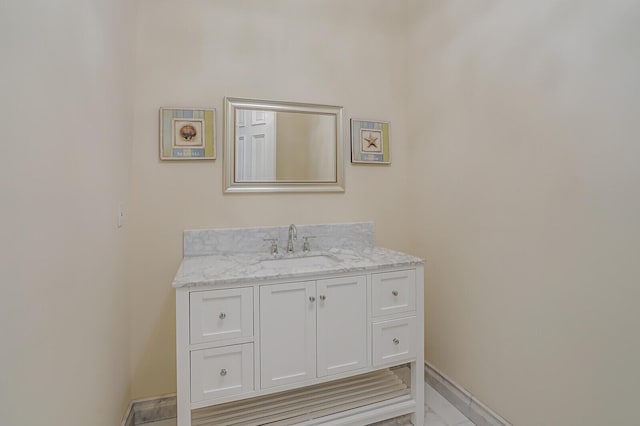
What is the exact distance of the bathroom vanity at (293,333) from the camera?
4.52 feet

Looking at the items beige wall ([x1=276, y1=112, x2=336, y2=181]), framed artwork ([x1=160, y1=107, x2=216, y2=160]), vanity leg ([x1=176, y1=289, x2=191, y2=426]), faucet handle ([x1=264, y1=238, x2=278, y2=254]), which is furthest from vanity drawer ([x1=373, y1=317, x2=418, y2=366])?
framed artwork ([x1=160, y1=107, x2=216, y2=160])

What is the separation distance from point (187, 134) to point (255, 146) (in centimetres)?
42

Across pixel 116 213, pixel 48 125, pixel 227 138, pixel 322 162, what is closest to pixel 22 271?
pixel 48 125

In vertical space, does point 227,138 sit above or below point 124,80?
below

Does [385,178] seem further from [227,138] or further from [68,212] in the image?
[68,212]

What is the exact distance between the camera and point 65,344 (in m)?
0.90

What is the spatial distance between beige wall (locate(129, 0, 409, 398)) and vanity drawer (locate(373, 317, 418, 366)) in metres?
0.76

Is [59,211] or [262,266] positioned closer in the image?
[59,211]

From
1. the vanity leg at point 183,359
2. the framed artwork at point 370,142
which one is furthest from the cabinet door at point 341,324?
the framed artwork at point 370,142

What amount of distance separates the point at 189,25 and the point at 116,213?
123cm

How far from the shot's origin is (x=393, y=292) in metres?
1.69

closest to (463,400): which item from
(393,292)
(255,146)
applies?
(393,292)

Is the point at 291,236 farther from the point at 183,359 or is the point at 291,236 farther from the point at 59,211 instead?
the point at 59,211

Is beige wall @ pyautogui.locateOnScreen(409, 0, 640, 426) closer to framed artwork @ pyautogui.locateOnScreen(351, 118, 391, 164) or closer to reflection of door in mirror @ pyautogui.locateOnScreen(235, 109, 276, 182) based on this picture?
framed artwork @ pyautogui.locateOnScreen(351, 118, 391, 164)
